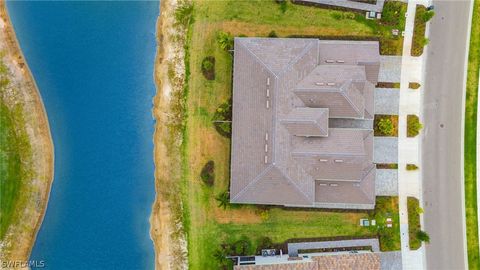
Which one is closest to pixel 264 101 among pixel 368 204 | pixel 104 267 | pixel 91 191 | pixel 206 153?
pixel 206 153

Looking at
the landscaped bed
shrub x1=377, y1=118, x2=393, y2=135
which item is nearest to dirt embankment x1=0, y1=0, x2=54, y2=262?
the landscaped bed

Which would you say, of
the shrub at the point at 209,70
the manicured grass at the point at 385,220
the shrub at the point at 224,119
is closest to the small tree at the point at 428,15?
the manicured grass at the point at 385,220

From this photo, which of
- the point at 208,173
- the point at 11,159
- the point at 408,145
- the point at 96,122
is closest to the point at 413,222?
the point at 408,145

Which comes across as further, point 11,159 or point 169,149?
point 11,159

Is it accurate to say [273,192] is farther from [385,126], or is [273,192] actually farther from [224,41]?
[224,41]

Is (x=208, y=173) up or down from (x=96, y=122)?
down

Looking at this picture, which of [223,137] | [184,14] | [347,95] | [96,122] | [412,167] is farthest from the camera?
[96,122]

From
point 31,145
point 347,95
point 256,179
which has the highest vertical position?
point 347,95
